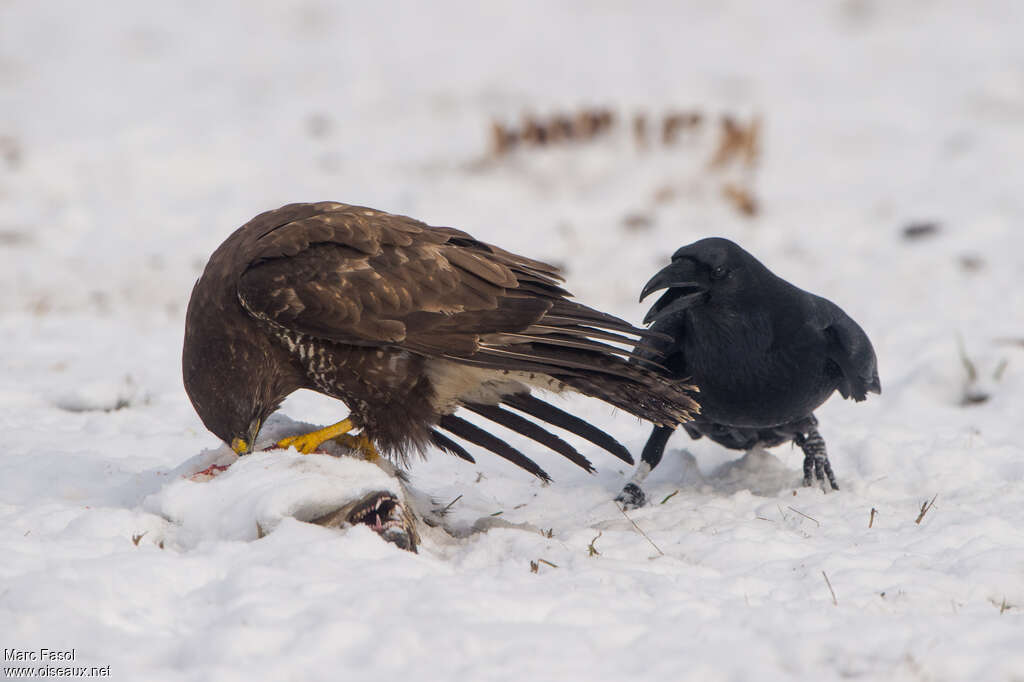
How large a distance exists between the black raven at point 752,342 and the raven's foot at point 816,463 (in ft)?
0.75

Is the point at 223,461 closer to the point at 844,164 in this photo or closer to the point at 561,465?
the point at 561,465

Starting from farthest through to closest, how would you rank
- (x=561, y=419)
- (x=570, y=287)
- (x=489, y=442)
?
(x=570, y=287)
(x=489, y=442)
(x=561, y=419)

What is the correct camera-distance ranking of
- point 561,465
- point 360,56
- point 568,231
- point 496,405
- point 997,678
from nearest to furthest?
point 997,678
point 496,405
point 561,465
point 568,231
point 360,56

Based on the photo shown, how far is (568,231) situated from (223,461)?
4.94m

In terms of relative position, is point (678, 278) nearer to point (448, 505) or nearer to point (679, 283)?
point (679, 283)

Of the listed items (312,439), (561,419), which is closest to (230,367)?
(312,439)

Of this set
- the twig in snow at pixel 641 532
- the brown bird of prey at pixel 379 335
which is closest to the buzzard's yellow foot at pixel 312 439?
the brown bird of prey at pixel 379 335

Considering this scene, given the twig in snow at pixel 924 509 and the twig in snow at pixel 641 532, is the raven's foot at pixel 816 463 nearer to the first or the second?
the twig in snow at pixel 924 509

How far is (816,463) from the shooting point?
4.41 metres

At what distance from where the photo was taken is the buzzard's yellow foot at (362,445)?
398 centimetres

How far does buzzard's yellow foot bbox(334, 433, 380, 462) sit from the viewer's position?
157 inches

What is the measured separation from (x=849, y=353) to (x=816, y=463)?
529 millimetres

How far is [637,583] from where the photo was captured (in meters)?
3.07

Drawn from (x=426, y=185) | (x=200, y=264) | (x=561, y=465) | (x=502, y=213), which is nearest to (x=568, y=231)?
(x=502, y=213)
